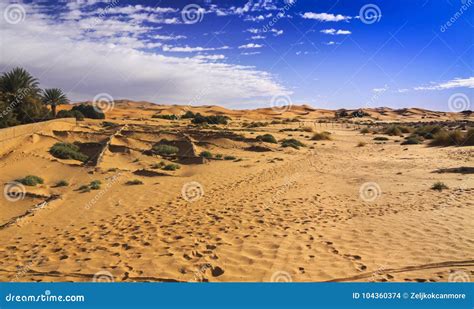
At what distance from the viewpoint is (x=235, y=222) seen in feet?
30.3

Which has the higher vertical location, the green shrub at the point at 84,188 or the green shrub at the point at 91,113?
the green shrub at the point at 91,113

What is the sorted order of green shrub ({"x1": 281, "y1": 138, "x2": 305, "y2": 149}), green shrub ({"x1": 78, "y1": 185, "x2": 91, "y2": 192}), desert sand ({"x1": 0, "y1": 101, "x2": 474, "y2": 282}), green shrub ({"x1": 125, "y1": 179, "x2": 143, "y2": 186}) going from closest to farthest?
desert sand ({"x1": 0, "y1": 101, "x2": 474, "y2": 282}) < green shrub ({"x1": 78, "y1": 185, "x2": 91, "y2": 192}) < green shrub ({"x1": 125, "y1": 179, "x2": 143, "y2": 186}) < green shrub ({"x1": 281, "y1": 138, "x2": 305, "y2": 149})

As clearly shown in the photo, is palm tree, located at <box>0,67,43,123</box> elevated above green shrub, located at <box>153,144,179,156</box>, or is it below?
above

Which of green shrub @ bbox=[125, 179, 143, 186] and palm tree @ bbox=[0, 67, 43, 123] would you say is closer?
green shrub @ bbox=[125, 179, 143, 186]

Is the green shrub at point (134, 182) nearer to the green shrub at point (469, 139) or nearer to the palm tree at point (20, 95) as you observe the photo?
the palm tree at point (20, 95)

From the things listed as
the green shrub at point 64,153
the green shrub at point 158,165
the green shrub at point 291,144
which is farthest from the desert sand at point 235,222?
the green shrub at point 291,144

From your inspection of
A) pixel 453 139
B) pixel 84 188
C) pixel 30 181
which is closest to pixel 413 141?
pixel 453 139

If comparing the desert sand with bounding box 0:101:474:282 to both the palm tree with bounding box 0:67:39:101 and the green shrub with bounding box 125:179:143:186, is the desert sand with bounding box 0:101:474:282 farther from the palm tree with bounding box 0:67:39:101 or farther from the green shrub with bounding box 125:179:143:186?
the palm tree with bounding box 0:67:39:101

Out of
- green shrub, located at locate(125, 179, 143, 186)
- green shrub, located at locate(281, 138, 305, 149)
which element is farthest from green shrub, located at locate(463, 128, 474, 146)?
green shrub, located at locate(125, 179, 143, 186)

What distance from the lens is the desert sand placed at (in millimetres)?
6375

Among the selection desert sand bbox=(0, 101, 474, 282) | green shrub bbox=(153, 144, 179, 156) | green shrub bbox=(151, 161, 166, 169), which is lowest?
desert sand bbox=(0, 101, 474, 282)

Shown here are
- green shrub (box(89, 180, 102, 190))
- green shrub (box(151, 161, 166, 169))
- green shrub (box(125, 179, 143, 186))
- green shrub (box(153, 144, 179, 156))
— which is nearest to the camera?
green shrub (box(89, 180, 102, 190))

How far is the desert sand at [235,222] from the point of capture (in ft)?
20.9

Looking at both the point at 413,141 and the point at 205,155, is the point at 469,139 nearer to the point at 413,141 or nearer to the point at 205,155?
the point at 413,141
